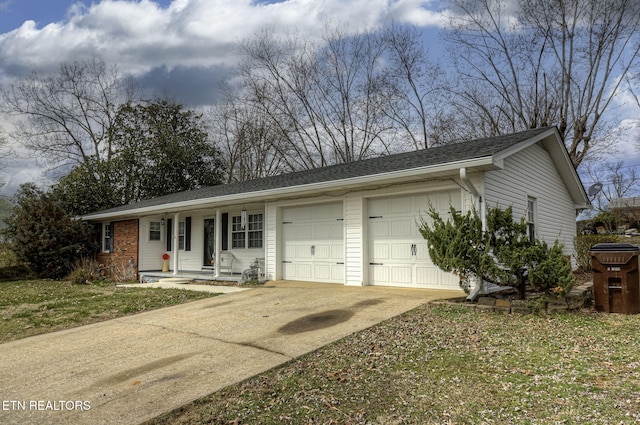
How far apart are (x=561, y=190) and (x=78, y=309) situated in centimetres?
1349

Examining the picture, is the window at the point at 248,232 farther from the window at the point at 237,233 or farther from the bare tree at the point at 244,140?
the bare tree at the point at 244,140

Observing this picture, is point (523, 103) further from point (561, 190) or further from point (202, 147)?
point (202, 147)

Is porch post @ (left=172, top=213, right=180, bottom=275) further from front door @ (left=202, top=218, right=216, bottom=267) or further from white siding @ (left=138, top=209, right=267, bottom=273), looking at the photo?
front door @ (left=202, top=218, right=216, bottom=267)

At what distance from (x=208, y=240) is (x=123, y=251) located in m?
4.09

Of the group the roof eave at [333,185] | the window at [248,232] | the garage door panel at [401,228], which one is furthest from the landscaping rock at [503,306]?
the window at [248,232]

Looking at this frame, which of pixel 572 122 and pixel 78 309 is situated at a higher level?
pixel 572 122

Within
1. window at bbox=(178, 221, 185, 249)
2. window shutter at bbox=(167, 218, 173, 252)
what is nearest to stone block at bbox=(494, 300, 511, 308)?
window at bbox=(178, 221, 185, 249)

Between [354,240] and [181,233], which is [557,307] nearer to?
[354,240]

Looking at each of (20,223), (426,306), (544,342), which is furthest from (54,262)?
(544,342)

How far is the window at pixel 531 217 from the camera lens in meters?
10.5

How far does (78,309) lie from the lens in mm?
8641

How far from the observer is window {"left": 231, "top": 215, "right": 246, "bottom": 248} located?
1385 cm

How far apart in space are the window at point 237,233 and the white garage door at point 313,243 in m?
2.54
